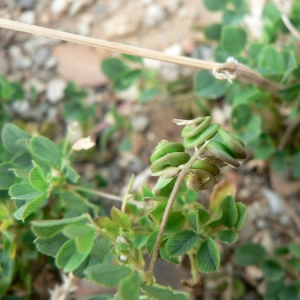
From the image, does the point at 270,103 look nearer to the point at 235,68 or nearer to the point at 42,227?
the point at 235,68

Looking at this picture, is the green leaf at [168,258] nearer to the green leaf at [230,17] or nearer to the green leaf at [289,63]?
the green leaf at [289,63]

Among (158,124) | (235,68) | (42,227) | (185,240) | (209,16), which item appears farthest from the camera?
(209,16)

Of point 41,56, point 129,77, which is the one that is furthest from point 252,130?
point 41,56

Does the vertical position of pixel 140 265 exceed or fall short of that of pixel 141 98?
it exceeds it

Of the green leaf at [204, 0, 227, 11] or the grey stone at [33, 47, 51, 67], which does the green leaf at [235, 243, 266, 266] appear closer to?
the green leaf at [204, 0, 227, 11]

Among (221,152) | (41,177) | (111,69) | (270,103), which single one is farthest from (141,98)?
(221,152)

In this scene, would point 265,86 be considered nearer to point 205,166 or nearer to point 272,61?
point 272,61

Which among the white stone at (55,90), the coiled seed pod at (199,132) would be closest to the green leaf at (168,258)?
the coiled seed pod at (199,132)
